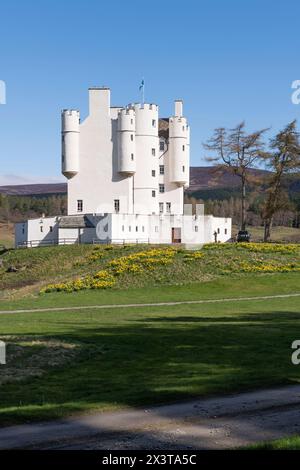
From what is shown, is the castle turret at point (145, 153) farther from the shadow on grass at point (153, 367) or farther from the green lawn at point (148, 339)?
the shadow on grass at point (153, 367)

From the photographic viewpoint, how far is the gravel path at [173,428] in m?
13.5

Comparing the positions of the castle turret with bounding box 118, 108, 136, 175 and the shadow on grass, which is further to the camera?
the castle turret with bounding box 118, 108, 136, 175

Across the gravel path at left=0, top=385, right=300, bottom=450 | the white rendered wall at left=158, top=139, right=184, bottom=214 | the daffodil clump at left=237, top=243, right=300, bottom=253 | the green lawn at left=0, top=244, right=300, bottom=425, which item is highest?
the white rendered wall at left=158, top=139, right=184, bottom=214

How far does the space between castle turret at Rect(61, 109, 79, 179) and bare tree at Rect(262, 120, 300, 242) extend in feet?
69.6

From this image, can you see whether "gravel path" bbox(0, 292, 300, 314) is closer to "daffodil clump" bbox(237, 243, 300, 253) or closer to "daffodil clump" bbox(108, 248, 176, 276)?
"daffodil clump" bbox(108, 248, 176, 276)

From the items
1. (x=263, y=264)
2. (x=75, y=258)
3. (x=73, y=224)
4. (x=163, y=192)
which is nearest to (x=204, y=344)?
(x=263, y=264)

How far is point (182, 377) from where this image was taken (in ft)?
65.4

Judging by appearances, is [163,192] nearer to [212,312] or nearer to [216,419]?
[212,312]

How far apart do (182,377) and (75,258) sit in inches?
1904

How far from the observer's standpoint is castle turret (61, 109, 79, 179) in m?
79.8

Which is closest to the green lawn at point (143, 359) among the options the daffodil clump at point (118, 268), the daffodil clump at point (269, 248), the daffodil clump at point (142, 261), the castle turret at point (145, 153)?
the daffodil clump at point (118, 268)

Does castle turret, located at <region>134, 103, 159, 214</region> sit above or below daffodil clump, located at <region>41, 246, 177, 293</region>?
above

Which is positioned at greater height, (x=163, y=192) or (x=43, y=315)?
(x=163, y=192)

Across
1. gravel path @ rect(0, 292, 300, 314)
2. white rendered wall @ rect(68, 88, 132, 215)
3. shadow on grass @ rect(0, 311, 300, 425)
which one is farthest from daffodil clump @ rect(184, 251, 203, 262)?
shadow on grass @ rect(0, 311, 300, 425)
